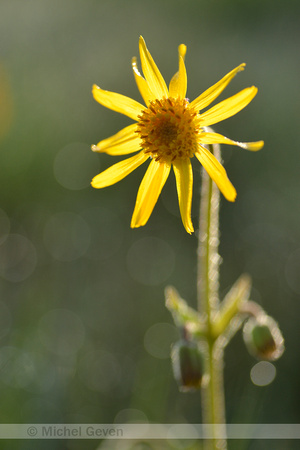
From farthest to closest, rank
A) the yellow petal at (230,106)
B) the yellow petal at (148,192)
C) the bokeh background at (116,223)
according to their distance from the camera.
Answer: the bokeh background at (116,223), the yellow petal at (148,192), the yellow petal at (230,106)

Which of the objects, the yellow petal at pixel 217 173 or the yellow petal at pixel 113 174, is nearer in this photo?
the yellow petal at pixel 217 173

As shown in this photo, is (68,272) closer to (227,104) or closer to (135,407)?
(135,407)

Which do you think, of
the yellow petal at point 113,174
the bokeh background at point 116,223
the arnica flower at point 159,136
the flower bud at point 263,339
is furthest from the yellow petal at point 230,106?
the bokeh background at point 116,223

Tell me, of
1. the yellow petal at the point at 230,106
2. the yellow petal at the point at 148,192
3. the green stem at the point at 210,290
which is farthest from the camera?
the yellow petal at the point at 148,192

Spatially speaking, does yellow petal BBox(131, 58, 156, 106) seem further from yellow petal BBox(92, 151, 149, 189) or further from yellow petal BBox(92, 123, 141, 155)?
yellow petal BBox(92, 151, 149, 189)

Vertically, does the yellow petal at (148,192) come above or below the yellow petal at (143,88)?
below

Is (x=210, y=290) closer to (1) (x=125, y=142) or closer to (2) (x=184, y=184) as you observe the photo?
(2) (x=184, y=184)

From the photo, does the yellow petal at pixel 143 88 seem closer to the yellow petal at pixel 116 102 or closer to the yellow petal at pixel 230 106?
the yellow petal at pixel 116 102
